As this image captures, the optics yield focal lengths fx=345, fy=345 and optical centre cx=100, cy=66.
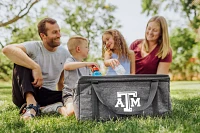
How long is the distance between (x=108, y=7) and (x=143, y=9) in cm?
230

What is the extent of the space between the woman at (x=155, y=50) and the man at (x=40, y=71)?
0.78 metres

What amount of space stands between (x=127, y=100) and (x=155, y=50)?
1.12 metres

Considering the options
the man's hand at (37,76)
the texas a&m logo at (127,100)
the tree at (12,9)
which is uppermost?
the tree at (12,9)

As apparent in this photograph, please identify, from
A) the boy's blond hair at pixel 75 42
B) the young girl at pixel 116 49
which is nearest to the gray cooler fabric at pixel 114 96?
the young girl at pixel 116 49

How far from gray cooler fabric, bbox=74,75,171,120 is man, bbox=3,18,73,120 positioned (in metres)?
0.43

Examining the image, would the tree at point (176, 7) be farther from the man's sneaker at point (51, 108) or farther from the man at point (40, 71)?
the man's sneaker at point (51, 108)

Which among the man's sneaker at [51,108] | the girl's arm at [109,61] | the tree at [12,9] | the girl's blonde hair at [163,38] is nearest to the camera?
the girl's arm at [109,61]

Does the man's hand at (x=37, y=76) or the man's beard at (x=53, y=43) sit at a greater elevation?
the man's beard at (x=53, y=43)

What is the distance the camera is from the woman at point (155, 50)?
3.33 metres

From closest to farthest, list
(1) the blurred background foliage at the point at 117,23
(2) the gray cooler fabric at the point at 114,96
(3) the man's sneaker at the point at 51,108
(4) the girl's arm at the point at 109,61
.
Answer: (2) the gray cooler fabric at the point at 114,96 < (4) the girl's arm at the point at 109,61 < (3) the man's sneaker at the point at 51,108 < (1) the blurred background foliage at the point at 117,23

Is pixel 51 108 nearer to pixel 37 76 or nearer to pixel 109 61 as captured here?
pixel 37 76

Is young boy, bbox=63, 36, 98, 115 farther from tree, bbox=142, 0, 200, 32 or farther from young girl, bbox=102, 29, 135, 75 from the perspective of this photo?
tree, bbox=142, 0, 200, 32

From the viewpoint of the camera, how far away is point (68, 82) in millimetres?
3062

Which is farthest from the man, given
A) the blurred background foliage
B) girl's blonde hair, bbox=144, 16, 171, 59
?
the blurred background foliage
